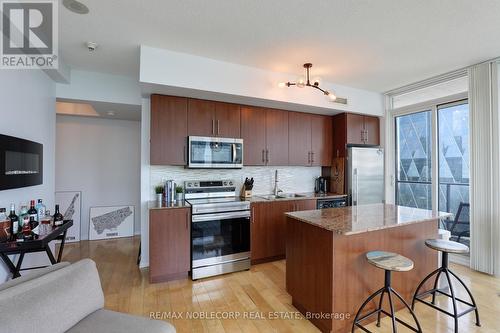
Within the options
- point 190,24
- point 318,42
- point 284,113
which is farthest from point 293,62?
point 190,24

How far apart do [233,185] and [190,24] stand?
2.26m

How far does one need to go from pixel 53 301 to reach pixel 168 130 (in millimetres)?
2163

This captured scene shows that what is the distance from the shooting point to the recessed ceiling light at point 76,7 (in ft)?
6.19

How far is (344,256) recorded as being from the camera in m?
1.89

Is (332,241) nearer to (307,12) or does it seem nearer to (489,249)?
(307,12)

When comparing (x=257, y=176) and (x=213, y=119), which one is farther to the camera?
(x=257, y=176)

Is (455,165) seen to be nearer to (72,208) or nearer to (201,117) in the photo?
(201,117)

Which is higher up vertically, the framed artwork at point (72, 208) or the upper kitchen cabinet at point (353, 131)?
the upper kitchen cabinet at point (353, 131)

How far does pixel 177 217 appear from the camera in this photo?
9.30ft

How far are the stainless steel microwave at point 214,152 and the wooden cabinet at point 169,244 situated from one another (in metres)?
0.71

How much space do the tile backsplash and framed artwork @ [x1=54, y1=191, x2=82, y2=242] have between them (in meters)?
2.05

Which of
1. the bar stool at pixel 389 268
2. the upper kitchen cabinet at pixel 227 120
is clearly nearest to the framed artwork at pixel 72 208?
the upper kitchen cabinet at pixel 227 120

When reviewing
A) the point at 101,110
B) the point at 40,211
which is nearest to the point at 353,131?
the point at 101,110

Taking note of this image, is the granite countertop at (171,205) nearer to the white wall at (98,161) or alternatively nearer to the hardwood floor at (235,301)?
the hardwood floor at (235,301)
